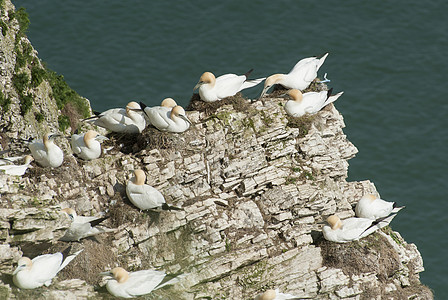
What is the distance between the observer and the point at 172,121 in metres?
17.2

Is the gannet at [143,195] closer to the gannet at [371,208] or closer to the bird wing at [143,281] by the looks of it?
the bird wing at [143,281]

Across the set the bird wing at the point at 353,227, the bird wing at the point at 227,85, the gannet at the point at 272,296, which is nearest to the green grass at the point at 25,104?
the bird wing at the point at 227,85

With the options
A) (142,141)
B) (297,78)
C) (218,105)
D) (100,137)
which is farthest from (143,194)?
(297,78)

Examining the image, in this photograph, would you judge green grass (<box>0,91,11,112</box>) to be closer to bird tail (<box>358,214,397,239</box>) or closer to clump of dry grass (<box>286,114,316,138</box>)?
clump of dry grass (<box>286,114,316,138</box>)

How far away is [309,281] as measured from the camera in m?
17.2

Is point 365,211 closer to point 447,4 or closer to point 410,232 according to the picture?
point 410,232

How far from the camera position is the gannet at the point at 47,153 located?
1644 cm

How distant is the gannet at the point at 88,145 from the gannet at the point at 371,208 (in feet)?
24.0

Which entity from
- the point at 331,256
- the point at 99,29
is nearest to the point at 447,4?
the point at 99,29

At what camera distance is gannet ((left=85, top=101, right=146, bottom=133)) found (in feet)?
58.3

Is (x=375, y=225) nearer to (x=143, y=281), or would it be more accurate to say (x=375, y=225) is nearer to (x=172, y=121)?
(x=172, y=121)

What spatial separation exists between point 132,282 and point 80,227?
176 cm

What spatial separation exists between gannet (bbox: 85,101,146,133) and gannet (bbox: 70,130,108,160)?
861 millimetres

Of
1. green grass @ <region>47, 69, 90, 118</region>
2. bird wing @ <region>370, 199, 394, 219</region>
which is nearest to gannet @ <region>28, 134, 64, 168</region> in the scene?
green grass @ <region>47, 69, 90, 118</region>
